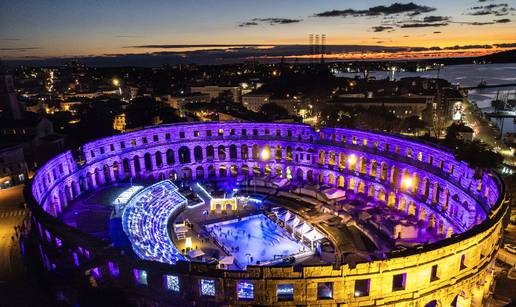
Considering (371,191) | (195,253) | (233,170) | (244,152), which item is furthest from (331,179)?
(195,253)

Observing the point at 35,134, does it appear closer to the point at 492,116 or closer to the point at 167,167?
the point at 167,167

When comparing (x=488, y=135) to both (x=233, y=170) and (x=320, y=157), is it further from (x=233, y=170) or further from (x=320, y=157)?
(x=233, y=170)

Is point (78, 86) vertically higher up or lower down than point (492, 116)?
higher up

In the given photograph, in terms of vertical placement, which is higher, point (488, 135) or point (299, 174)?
point (299, 174)

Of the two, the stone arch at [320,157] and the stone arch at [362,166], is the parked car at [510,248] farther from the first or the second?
the stone arch at [320,157]

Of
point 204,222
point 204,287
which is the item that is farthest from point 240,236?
point 204,287

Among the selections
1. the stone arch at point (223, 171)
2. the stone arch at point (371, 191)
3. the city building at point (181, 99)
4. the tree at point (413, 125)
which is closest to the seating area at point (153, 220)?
the stone arch at point (223, 171)
